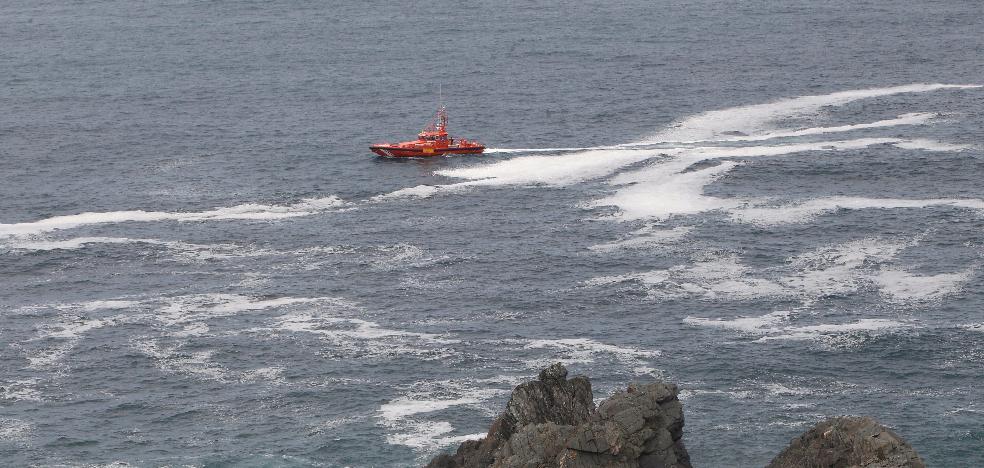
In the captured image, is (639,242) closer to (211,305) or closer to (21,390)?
(211,305)

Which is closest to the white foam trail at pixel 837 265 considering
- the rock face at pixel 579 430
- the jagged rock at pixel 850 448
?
the rock face at pixel 579 430

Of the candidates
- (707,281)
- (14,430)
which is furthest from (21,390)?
(707,281)

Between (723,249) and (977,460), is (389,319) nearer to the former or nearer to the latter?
(723,249)

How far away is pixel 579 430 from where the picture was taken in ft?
356

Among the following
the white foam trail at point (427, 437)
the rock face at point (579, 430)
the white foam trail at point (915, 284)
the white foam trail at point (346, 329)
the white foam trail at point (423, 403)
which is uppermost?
the rock face at point (579, 430)

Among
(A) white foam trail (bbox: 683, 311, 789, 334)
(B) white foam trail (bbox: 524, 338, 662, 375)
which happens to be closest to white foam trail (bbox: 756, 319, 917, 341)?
(A) white foam trail (bbox: 683, 311, 789, 334)

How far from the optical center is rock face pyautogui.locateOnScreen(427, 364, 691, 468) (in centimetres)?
10838

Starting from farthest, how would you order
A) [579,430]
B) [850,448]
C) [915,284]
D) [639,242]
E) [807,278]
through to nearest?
[639,242], [807,278], [915,284], [579,430], [850,448]

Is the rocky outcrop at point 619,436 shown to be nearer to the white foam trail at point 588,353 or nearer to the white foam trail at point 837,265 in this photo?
the white foam trail at point 588,353

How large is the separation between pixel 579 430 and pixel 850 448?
714 inches

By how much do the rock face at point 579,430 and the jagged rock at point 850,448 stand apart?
28.9 ft

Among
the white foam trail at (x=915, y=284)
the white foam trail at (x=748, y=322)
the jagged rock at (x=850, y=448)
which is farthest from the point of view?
the white foam trail at (x=915, y=284)

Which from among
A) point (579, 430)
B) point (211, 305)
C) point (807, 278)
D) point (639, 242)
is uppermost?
point (579, 430)

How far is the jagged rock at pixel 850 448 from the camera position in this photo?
101375mm
